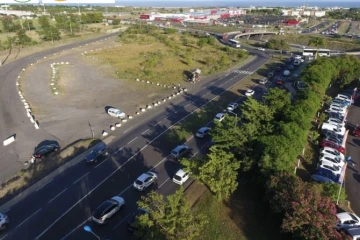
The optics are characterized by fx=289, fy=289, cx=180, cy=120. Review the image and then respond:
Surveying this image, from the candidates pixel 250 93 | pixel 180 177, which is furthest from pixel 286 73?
pixel 180 177

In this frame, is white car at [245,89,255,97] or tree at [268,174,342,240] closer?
tree at [268,174,342,240]

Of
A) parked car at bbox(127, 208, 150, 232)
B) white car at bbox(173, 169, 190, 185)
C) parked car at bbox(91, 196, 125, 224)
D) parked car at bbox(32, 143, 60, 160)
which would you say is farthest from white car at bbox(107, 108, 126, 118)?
parked car at bbox(127, 208, 150, 232)

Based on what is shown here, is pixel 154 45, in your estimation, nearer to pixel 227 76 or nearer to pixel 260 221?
pixel 227 76

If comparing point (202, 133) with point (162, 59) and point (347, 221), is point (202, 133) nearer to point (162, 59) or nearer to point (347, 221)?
point (347, 221)

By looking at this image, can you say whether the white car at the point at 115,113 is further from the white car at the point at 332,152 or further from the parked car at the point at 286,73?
the parked car at the point at 286,73

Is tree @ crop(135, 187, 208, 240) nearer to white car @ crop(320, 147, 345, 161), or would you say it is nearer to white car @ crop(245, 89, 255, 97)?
white car @ crop(320, 147, 345, 161)

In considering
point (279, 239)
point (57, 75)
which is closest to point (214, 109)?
point (279, 239)

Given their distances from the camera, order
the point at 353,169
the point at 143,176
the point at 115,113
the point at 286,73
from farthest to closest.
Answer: the point at 286,73, the point at 115,113, the point at 353,169, the point at 143,176
